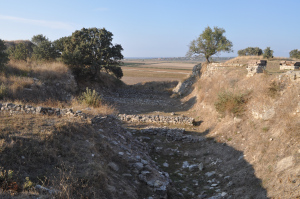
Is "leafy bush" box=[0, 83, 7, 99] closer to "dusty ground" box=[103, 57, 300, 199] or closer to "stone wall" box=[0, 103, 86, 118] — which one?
"stone wall" box=[0, 103, 86, 118]

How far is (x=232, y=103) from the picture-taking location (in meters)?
11.4

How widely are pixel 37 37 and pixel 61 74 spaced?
1519 cm

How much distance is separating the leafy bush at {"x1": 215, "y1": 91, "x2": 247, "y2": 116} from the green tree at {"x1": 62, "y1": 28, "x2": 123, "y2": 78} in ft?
55.4

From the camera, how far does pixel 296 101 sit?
27.4ft

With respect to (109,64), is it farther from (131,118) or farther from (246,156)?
(246,156)

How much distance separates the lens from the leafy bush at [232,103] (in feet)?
36.0

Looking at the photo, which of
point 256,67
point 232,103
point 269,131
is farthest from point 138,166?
point 256,67

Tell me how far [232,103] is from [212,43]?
17.6m

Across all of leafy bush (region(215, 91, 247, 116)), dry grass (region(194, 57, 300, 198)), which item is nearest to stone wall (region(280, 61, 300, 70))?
dry grass (region(194, 57, 300, 198))

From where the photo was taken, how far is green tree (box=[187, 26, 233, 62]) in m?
26.3

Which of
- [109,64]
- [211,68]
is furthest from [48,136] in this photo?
[109,64]

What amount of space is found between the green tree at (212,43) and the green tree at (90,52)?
431 inches

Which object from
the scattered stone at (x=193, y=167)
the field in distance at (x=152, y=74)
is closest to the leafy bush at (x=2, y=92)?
the scattered stone at (x=193, y=167)

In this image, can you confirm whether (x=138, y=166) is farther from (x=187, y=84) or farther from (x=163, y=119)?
(x=187, y=84)
